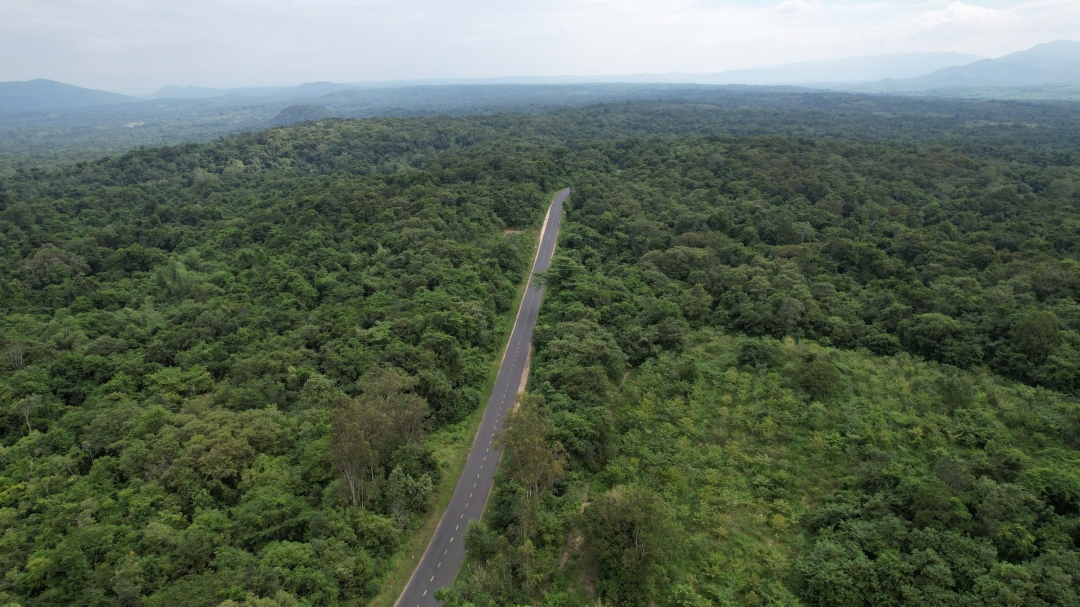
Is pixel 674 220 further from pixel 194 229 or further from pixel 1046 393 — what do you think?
pixel 194 229

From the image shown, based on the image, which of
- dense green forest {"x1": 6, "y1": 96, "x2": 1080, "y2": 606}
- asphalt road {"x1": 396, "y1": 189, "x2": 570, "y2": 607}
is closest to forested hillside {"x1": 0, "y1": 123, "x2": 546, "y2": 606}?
dense green forest {"x1": 6, "y1": 96, "x2": 1080, "y2": 606}

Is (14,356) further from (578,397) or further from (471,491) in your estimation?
(578,397)

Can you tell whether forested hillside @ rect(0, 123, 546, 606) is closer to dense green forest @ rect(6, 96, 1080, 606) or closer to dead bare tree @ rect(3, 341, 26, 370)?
dead bare tree @ rect(3, 341, 26, 370)

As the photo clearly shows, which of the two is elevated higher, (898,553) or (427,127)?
(427,127)

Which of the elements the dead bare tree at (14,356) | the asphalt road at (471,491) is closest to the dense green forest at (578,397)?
the dead bare tree at (14,356)

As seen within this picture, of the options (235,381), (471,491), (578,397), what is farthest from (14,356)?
(578,397)

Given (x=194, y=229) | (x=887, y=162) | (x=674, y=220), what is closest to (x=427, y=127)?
(x=194, y=229)
